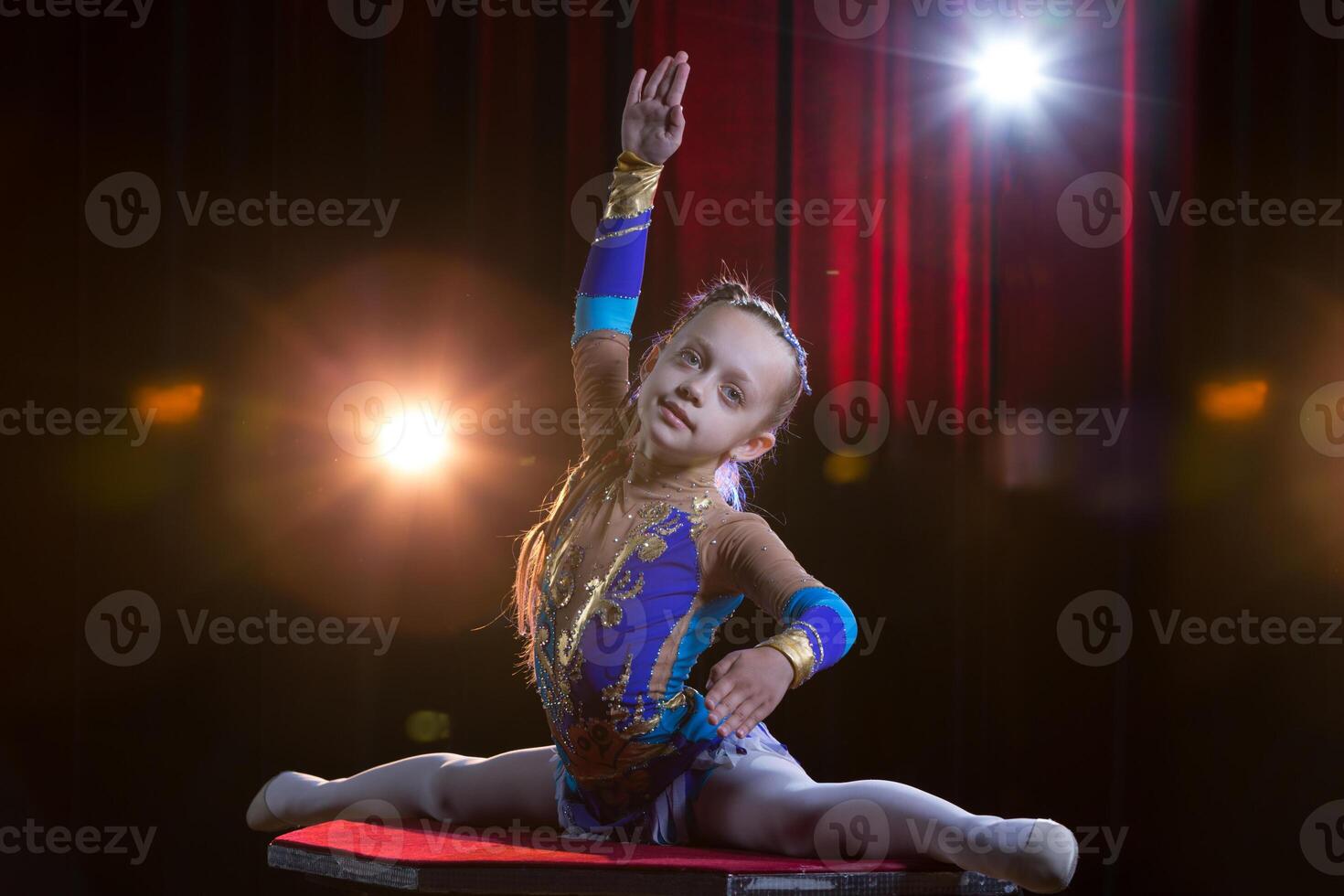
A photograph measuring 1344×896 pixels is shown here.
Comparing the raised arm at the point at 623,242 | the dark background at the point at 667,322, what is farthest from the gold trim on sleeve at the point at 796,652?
the dark background at the point at 667,322

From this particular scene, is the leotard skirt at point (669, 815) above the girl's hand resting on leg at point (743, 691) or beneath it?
beneath

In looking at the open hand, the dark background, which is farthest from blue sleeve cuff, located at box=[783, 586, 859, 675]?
the dark background

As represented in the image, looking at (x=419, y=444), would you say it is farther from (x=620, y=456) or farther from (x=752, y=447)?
(x=752, y=447)

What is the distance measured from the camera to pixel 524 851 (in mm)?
1452

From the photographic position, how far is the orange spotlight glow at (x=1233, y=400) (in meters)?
2.47

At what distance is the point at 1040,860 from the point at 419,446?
1.74 meters

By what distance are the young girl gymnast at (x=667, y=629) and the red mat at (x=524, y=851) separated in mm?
48

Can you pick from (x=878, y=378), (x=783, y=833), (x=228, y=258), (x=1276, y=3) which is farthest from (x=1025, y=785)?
(x=228, y=258)

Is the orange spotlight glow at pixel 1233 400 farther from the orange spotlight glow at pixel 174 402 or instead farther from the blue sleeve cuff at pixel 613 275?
the orange spotlight glow at pixel 174 402

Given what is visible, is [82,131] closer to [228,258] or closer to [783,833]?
[228,258]

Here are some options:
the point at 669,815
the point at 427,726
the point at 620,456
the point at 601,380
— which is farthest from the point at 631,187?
the point at 427,726

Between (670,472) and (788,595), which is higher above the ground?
(670,472)

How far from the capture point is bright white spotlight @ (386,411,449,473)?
2.67 m

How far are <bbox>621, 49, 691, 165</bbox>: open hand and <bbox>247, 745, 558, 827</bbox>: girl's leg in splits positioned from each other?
907 mm
